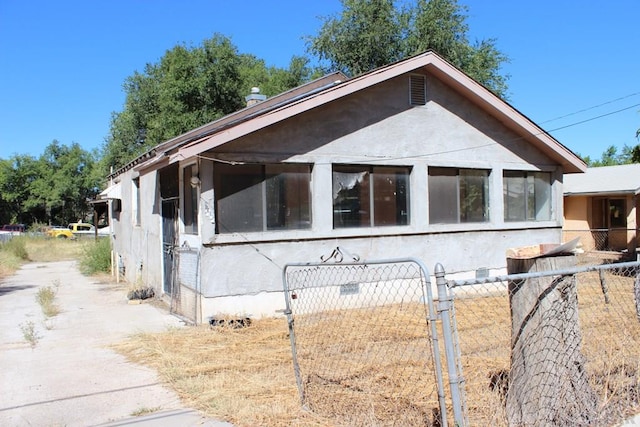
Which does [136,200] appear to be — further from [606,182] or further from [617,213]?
[617,213]

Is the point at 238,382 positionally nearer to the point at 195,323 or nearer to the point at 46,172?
the point at 195,323

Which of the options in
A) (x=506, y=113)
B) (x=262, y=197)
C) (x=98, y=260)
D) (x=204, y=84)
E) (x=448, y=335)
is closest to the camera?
(x=448, y=335)

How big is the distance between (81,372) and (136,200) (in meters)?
9.64

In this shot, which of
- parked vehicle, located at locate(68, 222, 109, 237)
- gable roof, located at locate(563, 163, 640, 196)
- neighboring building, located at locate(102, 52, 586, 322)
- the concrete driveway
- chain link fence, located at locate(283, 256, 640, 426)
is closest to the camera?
chain link fence, located at locate(283, 256, 640, 426)

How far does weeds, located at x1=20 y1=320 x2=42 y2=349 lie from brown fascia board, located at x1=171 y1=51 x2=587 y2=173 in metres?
3.50

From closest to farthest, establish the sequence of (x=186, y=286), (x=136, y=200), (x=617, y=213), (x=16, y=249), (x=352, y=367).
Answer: (x=352, y=367) < (x=186, y=286) < (x=136, y=200) < (x=617, y=213) < (x=16, y=249)

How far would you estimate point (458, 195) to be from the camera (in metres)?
12.1

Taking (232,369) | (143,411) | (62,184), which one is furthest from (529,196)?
(62,184)

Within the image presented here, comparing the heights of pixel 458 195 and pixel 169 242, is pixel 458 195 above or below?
above

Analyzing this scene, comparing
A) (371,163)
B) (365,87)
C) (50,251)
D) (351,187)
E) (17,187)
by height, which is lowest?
(50,251)

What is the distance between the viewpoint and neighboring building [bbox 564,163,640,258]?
71.1ft

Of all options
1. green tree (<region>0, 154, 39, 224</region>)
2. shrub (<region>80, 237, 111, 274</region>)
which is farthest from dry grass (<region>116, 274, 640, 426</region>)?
green tree (<region>0, 154, 39, 224</region>)

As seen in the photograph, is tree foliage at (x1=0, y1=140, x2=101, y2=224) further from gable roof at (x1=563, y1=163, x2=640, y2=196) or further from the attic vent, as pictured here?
the attic vent

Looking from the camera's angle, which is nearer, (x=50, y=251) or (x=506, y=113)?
(x=506, y=113)
